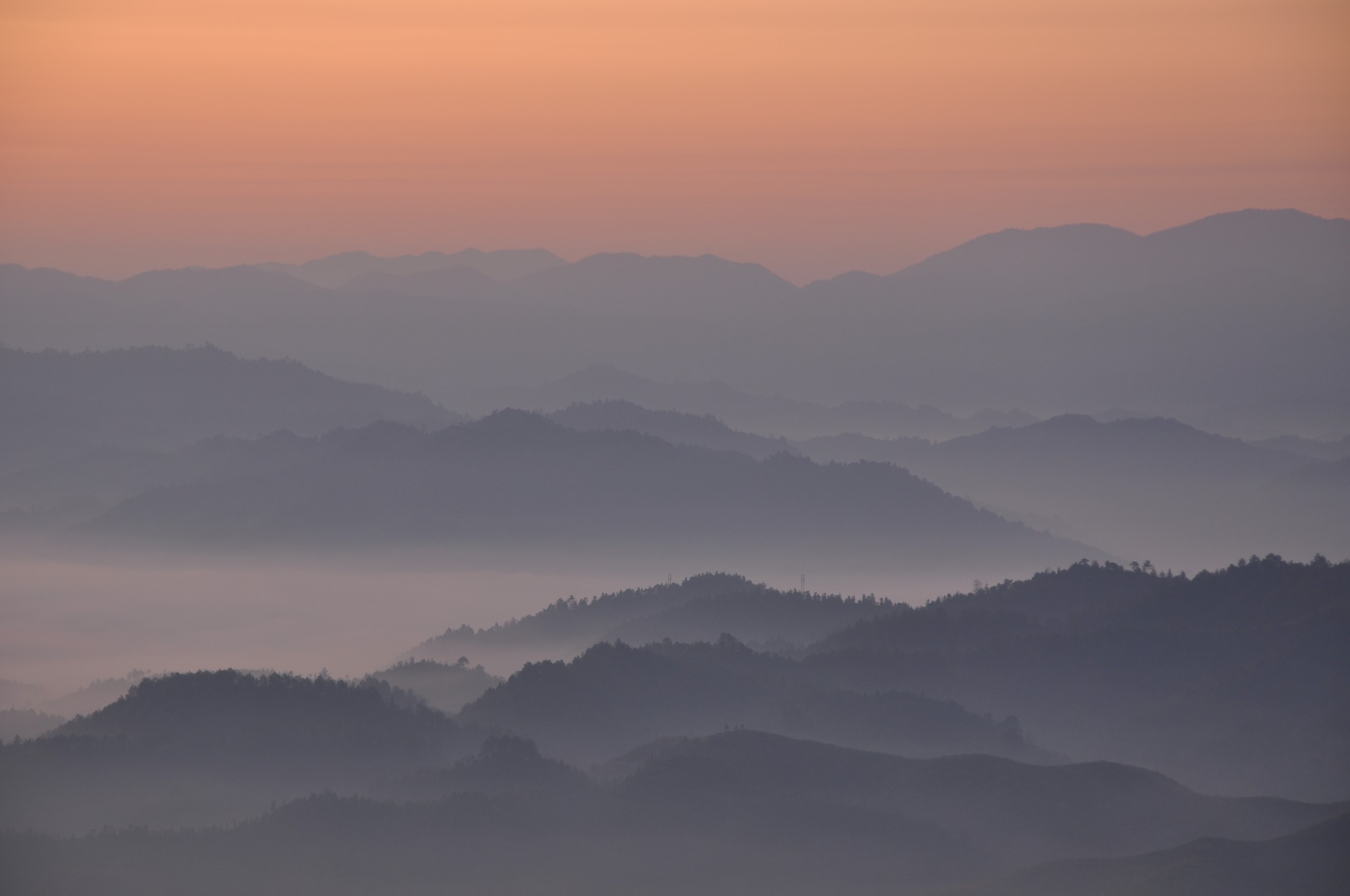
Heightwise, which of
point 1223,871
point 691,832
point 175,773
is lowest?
point 1223,871

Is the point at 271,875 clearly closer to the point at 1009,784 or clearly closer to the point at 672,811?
the point at 672,811

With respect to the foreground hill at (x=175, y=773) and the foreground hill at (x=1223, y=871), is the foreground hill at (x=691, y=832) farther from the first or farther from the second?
the foreground hill at (x=1223, y=871)

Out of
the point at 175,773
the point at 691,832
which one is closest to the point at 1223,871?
the point at 691,832

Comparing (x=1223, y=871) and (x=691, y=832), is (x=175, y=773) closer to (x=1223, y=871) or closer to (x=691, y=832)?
(x=691, y=832)

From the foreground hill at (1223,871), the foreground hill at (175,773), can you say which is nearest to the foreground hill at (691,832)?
the foreground hill at (175,773)

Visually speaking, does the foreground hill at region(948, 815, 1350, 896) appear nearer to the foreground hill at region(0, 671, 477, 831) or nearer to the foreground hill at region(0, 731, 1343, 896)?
the foreground hill at region(0, 731, 1343, 896)
